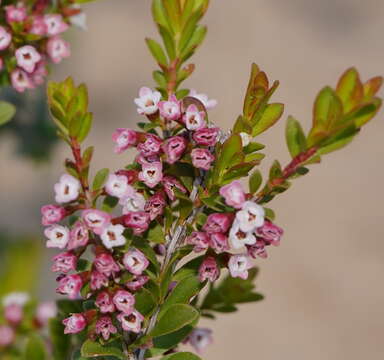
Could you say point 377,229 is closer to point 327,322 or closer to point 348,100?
point 327,322

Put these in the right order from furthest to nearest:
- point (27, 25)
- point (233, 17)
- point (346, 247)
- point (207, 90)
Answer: point (233, 17) < point (207, 90) < point (346, 247) < point (27, 25)

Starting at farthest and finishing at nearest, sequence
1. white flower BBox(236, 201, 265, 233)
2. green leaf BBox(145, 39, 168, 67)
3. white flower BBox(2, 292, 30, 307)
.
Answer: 1. white flower BBox(2, 292, 30, 307)
2. green leaf BBox(145, 39, 168, 67)
3. white flower BBox(236, 201, 265, 233)

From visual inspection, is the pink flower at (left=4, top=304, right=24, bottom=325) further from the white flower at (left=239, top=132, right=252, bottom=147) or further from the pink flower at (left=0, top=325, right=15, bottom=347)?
the white flower at (left=239, top=132, right=252, bottom=147)

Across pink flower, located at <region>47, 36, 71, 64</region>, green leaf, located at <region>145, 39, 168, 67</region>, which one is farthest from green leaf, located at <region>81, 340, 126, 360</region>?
pink flower, located at <region>47, 36, 71, 64</region>

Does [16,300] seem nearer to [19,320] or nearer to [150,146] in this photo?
[19,320]

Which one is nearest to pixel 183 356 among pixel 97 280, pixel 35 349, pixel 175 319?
pixel 175 319

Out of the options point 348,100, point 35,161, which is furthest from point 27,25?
point 35,161

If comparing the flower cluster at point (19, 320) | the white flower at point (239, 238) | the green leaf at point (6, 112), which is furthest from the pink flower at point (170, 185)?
the flower cluster at point (19, 320)
